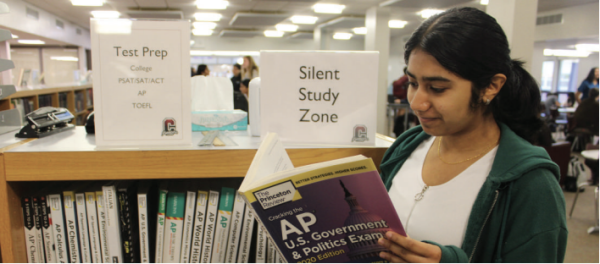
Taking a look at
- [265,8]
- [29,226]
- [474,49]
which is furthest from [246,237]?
[265,8]

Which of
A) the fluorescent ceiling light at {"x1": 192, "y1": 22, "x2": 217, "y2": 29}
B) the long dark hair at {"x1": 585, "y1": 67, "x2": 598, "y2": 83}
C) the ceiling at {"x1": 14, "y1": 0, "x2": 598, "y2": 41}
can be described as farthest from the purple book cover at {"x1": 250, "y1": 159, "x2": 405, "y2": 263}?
the fluorescent ceiling light at {"x1": 192, "y1": 22, "x2": 217, "y2": 29}

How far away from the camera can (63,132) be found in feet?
3.90

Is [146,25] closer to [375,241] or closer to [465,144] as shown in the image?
[375,241]

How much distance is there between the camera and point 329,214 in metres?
0.67

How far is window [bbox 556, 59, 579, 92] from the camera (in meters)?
13.6

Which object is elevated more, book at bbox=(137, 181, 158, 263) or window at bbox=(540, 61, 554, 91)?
window at bbox=(540, 61, 554, 91)

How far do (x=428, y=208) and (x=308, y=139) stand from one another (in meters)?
0.36

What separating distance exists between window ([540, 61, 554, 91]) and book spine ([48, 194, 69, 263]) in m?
16.5

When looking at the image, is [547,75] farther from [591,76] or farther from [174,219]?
[174,219]

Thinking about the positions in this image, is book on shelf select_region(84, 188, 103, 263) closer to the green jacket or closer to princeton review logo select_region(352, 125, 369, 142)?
princeton review logo select_region(352, 125, 369, 142)

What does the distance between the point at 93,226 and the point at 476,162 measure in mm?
1010

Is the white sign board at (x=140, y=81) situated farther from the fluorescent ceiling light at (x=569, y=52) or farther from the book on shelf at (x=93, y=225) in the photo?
the fluorescent ceiling light at (x=569, y=52)

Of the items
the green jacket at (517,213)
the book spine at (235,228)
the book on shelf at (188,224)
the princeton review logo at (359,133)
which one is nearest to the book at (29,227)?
the book on shelf at (188,224)

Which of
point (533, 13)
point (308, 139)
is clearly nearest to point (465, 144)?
point (308, 139)
